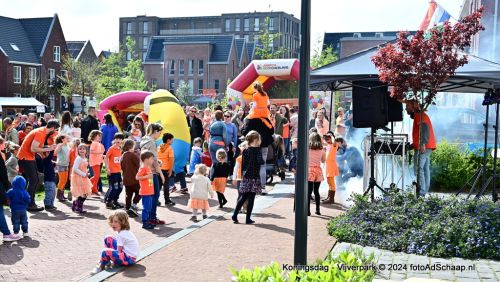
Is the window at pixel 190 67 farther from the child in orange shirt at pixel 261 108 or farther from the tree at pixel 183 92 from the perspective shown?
the child in orange shirt at pixel 261 108

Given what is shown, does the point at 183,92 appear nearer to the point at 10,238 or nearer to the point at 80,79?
the point at 80,79

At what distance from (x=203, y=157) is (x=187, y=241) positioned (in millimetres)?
6407

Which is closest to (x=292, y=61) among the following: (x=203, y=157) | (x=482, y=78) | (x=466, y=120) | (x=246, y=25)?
(x=466, y=120)

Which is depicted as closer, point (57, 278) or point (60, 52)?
point (57, 278)

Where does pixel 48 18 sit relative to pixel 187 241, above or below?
above

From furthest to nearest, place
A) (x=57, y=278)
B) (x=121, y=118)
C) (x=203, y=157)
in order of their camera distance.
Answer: (x=121, y=118)
(x=203, y=157)
(x=57, y=278)

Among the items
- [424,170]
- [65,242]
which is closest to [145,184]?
[65,242]

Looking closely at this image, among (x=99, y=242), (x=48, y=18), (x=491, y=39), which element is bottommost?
(x=99, y=242)

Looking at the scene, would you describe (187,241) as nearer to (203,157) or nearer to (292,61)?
(203,157)

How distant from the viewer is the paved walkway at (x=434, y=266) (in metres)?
6.72

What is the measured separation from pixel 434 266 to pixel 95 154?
8.18m

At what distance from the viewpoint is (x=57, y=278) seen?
709cm

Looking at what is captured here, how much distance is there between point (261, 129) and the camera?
13.3 metres

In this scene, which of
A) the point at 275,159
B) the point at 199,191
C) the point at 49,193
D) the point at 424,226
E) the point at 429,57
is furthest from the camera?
the point at 275,159
